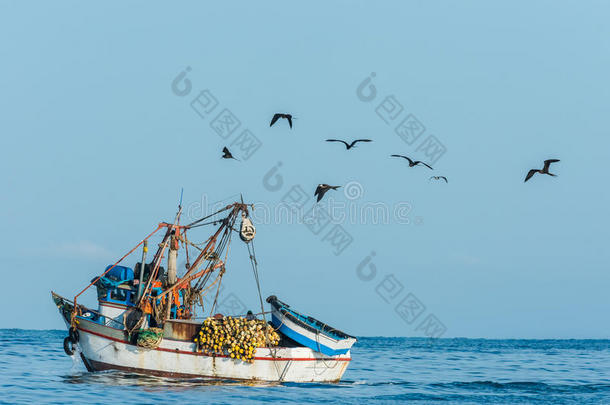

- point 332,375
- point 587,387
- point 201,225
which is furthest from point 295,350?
point 587,387

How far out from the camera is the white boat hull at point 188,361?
29406mm

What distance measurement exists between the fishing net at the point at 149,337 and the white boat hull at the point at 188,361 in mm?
307

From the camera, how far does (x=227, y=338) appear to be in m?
29.4

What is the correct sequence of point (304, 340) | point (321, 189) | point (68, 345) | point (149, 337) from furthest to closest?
point (68, 345) → point (304, 340) → point (149, 337) → point (321, 189)

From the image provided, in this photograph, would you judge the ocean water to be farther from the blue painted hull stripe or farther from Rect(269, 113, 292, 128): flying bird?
Rect(269, 113, 292, 128): flying bird

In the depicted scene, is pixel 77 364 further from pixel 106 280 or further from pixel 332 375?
pixel 332 375

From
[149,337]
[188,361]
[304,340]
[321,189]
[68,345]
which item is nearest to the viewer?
[321,189]

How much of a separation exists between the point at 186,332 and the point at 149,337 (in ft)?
4.78

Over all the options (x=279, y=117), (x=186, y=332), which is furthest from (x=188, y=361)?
(x=279, y=117)

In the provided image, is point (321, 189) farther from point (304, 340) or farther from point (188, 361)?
point (188, 361)

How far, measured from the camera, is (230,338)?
29.4 meters

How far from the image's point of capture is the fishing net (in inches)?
1146

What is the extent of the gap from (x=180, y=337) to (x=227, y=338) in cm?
189

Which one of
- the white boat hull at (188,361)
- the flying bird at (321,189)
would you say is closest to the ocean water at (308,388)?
the white boat hull at (188,361)
